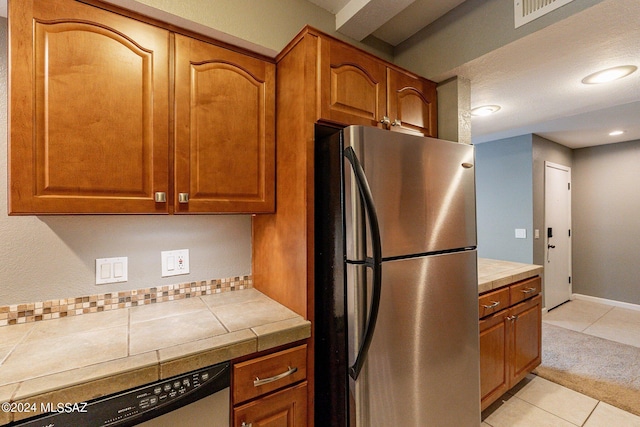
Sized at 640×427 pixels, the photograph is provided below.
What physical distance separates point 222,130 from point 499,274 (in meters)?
2.05

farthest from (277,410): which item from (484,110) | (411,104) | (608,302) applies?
(608,302)

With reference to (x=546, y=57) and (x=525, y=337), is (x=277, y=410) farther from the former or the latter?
(x=546, y=57)

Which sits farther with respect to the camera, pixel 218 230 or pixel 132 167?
pixel 218 230

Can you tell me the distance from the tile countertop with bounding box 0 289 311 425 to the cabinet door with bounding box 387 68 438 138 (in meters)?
1.18

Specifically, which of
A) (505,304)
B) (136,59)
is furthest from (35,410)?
(505,304)

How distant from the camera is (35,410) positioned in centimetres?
78

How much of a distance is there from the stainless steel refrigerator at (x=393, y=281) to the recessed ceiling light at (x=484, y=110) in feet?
4.29

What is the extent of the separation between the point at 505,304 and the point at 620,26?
63.9 inches

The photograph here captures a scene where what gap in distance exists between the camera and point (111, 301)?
4.58 ft

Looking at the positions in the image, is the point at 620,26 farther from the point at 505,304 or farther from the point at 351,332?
the point at 351,332

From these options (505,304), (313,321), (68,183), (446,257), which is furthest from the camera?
(505,304)

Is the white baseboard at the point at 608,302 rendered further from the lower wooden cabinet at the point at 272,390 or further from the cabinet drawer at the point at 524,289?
the lower wooden cabinet at the point at 272,390

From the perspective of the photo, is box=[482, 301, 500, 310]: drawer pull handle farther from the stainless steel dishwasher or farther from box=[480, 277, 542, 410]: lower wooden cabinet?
the stainless steel dishwasher

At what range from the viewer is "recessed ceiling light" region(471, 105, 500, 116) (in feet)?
8.20
